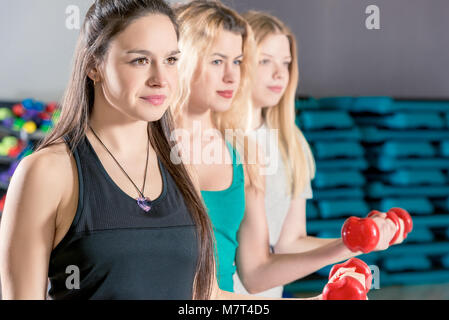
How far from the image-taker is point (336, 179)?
2914 millimetres

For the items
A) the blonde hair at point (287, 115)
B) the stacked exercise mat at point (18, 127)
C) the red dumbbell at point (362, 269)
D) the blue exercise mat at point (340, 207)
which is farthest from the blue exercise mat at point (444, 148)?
the red dumbbell at point (362, 269)

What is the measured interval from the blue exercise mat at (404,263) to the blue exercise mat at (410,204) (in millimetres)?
237

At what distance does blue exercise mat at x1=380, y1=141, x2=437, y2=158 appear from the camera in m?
2.98

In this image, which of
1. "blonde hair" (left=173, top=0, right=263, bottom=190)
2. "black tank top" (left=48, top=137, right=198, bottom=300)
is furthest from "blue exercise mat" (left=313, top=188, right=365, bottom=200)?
"black tank top" (left=48, top=137, right=198, bottom=300)

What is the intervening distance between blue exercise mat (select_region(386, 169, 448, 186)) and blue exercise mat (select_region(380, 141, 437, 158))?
84mm

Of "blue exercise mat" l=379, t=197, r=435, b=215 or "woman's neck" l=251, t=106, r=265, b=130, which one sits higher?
"woman's neck" l=251, t=106, r=265, b=130

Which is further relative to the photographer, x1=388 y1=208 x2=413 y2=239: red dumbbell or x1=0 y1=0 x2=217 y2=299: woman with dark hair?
x1=388 y1=208 x2=413 y2=239: red dumbbell

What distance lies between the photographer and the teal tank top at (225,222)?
3.47ft

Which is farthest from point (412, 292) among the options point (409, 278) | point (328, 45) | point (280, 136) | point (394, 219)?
point (394, 219)

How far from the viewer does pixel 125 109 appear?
0.73 m

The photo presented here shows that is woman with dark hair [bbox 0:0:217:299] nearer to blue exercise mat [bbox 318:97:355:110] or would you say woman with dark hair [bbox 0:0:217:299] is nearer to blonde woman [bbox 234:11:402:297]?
blonde woman [bbox 234:11:402:297]

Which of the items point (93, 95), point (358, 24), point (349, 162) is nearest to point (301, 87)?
point (349, 162)

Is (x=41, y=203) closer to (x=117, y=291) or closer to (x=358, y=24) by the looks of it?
(x=117, y=291)
